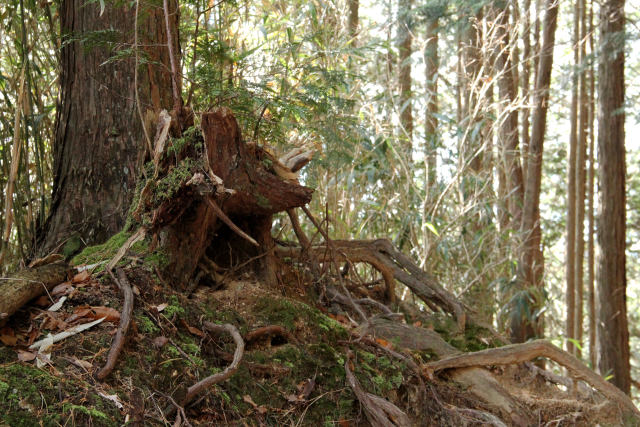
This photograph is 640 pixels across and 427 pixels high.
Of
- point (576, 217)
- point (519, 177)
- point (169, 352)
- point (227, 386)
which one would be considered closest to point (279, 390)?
point (227, 386)

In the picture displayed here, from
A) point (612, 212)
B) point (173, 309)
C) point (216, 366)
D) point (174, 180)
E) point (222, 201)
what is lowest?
point (216, 366)

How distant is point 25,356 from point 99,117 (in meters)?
1.59

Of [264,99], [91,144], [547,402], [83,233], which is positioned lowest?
[547,402]

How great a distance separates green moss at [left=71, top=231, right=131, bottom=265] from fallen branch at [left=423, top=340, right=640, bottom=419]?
64.1 inches

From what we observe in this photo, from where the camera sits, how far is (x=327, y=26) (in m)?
5.23

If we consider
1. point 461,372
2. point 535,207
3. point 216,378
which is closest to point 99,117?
point 216,378

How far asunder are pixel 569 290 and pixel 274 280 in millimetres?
9851

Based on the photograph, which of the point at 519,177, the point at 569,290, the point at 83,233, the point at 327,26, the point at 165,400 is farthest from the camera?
the point at 569,290

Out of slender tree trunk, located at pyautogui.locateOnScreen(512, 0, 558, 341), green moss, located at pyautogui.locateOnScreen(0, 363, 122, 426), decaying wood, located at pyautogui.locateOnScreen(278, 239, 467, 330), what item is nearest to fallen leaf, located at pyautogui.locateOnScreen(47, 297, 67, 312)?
green moss, located at pyautogui.locateOnScreen(0, 363, 122, 426)

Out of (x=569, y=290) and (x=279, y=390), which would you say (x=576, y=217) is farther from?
(x=279, y=390)

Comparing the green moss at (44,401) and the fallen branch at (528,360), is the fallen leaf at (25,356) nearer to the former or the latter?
the green moss at (44,401)

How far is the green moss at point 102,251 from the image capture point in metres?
2.83

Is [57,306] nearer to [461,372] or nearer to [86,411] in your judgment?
[86,411]

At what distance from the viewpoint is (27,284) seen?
93.2 inches
